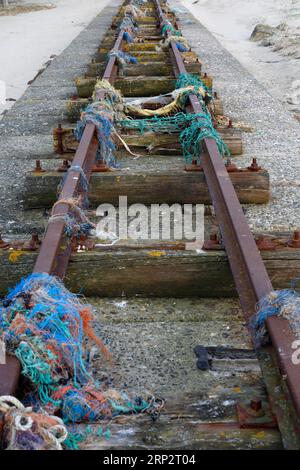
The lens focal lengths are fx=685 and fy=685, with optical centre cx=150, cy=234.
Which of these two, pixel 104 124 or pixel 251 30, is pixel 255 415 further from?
pixel 251 30

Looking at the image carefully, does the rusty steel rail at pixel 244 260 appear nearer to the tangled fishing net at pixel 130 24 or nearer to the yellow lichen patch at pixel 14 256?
the yellow lichen patch at pixel 14 256

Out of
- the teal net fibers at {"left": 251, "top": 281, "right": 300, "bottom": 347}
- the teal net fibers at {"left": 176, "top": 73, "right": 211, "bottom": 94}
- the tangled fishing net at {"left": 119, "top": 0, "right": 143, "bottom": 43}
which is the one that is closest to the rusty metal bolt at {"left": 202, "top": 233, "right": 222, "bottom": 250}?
the teal net fibers at {"left": 251, "top": 281, "right": 300, "bottom": 347}

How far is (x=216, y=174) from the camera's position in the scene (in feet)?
13.0

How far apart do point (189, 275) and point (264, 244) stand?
38cm

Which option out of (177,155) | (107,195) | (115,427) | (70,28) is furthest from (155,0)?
(115,427)

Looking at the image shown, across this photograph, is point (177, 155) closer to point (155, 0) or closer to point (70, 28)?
point (155, 0)

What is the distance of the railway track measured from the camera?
224 cm

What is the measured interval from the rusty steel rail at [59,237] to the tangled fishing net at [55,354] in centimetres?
8

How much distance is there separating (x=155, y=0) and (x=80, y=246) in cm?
1389

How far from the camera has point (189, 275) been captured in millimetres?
3223

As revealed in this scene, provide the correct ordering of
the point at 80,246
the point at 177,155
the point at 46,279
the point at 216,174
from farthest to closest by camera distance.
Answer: the point at 177,155 → the point at 216,174 → the point at 80,246 → the point at 46,279

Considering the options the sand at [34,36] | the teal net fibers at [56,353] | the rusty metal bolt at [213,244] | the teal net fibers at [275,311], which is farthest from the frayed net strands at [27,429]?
the sand at [34,36]

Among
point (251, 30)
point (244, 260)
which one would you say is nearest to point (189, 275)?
point (244, 260)

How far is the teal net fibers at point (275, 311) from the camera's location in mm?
2426
